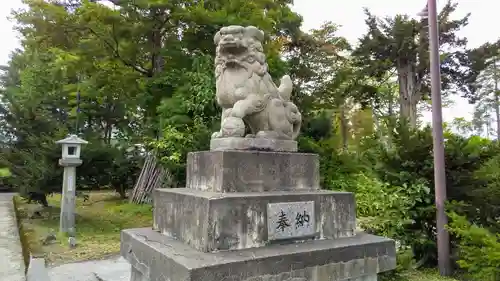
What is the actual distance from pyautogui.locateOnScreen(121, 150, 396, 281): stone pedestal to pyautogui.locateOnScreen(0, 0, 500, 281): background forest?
4.61ft

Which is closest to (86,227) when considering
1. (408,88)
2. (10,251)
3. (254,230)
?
(10,251)

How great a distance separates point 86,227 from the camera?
7848 millimetres

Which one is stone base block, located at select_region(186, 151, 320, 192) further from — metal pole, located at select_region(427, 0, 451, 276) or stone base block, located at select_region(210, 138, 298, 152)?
metal pole, located at select_region(427, 0, 451, 276)

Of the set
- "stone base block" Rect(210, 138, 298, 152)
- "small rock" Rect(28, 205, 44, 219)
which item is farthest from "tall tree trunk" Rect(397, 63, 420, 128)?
"small rock" Rect(28, 205, 44, 219)

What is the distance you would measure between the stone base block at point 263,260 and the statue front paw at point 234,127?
994mm

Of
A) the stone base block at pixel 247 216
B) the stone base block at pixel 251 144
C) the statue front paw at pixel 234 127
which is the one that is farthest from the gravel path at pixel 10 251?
the statue front paw at pixel 234 127

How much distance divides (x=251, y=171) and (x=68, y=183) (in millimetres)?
5553

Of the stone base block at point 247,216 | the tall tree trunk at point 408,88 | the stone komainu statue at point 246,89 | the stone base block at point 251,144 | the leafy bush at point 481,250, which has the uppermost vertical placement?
the tall tree trunk at point 408,88

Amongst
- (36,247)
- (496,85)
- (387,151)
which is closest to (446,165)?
(387,151)

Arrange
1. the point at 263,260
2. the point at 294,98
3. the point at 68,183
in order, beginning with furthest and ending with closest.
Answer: the point at 294,98 → the point at 68,183 → the point at 263,260

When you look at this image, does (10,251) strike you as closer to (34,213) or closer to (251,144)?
(34,213)

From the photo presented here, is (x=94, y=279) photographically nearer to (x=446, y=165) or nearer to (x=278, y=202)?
(x=278, y=202)

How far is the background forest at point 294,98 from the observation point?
512 centimetres

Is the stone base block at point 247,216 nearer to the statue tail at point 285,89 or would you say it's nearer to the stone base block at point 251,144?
the stone base block at point 251,144
